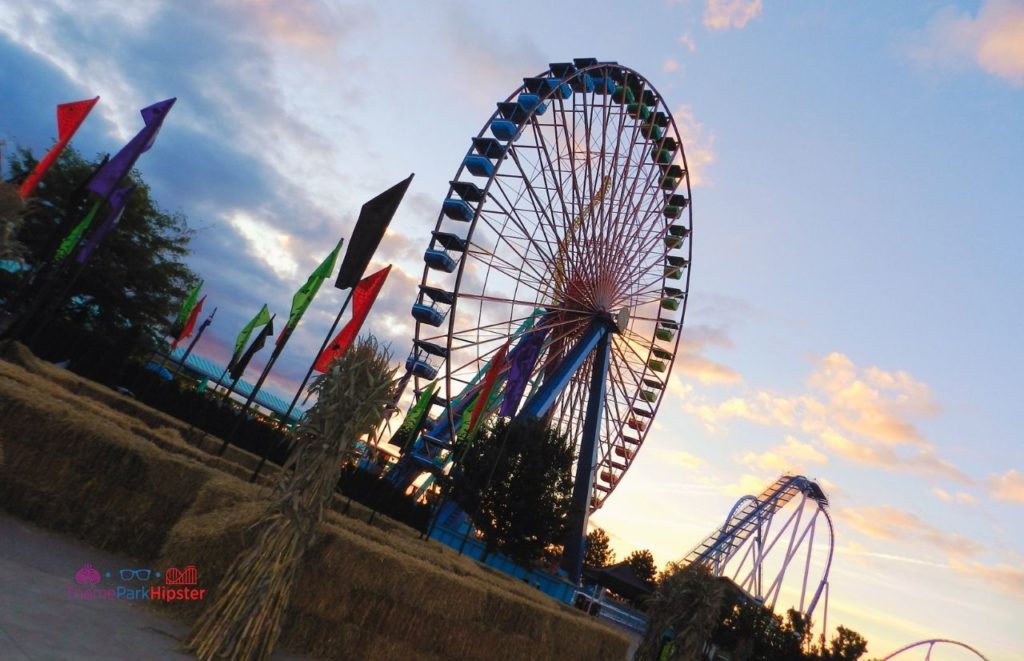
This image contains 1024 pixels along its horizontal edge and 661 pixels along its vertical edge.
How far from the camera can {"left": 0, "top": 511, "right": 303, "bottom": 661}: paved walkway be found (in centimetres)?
474

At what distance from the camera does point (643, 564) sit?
7950cm

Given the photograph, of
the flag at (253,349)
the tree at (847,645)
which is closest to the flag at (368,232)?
the flag at (253,349)

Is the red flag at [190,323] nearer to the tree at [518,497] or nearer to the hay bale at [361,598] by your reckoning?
the tree at [518,497]

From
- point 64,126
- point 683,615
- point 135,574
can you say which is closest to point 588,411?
point 683,615

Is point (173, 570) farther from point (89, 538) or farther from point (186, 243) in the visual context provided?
point (186, 243)

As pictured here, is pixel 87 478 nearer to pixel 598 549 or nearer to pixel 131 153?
pixel 131 153

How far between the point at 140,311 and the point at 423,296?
47.0 feet

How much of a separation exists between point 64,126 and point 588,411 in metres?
20.8

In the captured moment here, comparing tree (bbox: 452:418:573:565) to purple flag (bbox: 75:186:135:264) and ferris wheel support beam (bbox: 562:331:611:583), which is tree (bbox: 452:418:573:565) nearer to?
ferris wheel support beam (bbox: 562:331:611:583)

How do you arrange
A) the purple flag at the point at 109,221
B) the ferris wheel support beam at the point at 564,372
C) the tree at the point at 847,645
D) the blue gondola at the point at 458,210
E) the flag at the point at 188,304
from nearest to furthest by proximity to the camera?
the purple flag at the point at 109,221
the blue gondola at the point at 458,210
the ferris wheel support beam at the point at 564,372
the flag at the point at 188,304
the tree at the point at 847,645

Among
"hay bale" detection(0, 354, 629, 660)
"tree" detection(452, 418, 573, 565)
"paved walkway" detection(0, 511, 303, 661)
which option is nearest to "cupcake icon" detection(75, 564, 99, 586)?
"paved walkway" detection(0, 511, 303, 661)

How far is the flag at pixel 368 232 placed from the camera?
39.8 ft

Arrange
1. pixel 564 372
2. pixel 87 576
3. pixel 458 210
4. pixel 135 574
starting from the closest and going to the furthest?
pixel 87 576
pixel 135 574
pixel 458 210
pixel 564 372

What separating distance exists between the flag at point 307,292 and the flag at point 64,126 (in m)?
5.69
